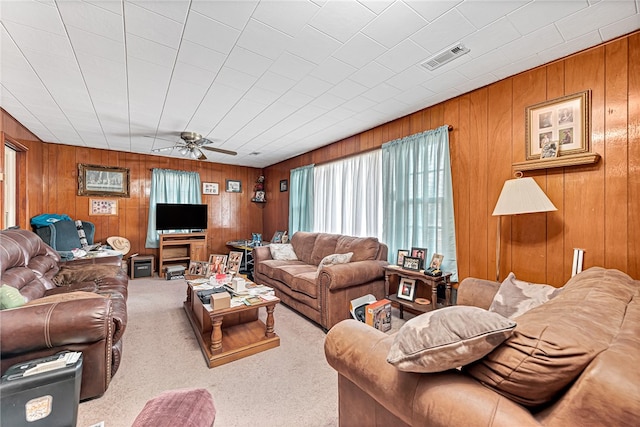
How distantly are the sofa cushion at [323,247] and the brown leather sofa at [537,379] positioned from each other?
2.83 m

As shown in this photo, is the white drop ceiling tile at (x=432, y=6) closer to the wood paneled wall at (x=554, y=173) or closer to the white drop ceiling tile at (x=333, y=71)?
the white drop ceiling tile at (x=333, y=71)

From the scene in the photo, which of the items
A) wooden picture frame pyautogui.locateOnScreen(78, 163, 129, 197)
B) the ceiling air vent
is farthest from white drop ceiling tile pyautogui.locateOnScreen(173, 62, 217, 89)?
wooden picture frame pyautogui.locateOnScreen(78, 163, 129, 197)

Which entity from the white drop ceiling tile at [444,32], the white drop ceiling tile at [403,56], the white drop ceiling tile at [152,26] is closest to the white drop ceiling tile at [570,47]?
the white drop ceiling tile at [444,32]

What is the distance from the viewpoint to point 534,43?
195 centimetres

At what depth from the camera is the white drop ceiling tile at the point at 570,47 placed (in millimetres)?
1886

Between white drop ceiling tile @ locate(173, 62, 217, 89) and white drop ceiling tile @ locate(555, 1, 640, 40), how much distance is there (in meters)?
2.65

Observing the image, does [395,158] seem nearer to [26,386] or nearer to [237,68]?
[237,68]

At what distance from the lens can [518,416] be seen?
67cm

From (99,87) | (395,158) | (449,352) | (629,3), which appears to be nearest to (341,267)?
(395,158)

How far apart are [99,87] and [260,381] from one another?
10.1ft

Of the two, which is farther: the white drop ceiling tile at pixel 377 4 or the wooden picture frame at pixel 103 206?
the wooden picture frame at pixel 103 206

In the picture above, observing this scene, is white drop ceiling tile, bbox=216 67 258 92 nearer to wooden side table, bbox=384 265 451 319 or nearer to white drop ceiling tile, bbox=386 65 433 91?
white drop ceiling tile, bbox=386 65 433 91

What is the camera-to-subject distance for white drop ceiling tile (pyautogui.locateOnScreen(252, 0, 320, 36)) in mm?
1568

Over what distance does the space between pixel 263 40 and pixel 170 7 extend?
582mm
